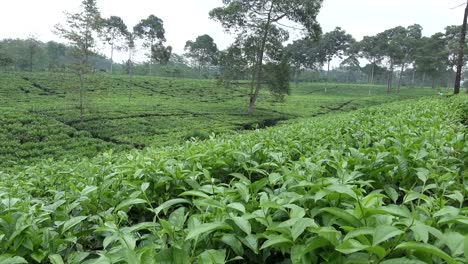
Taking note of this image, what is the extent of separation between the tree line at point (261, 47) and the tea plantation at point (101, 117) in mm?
2279

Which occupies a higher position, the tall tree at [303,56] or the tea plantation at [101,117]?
the tall tree at [303,56]

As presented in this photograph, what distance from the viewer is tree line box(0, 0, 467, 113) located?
18.8m

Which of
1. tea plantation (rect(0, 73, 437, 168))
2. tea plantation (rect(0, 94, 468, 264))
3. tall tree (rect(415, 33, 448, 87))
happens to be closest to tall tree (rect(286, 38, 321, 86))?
tall tree (rect(415, 33, 448, 87))

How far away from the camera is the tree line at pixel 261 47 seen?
1880 centimetres

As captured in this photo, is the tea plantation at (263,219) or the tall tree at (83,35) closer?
the tea plantation at (263,219)

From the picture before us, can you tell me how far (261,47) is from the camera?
2319 centimetres

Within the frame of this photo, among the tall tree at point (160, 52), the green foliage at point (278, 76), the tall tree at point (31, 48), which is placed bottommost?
the green foliage at point (278, 76)

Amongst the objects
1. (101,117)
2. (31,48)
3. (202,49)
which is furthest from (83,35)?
(202,49)

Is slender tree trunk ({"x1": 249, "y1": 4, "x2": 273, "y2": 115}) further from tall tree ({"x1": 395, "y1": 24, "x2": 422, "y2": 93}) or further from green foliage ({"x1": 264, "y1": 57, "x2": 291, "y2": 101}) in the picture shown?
tall tree ({"x1": 395, "y1": 24, "x2": 422, "y2": 93})

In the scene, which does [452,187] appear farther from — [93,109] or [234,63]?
[234,63]

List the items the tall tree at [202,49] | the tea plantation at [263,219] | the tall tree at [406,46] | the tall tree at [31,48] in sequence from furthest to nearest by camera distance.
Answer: the tall tree at [202,49]
the tall tree at [406,46]
the tall tree at [31,48]
the tea plantation at [263,219]

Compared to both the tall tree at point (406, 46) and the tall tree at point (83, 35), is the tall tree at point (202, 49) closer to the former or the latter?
the tall tree at point (406, 46)

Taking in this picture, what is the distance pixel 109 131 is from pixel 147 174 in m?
14.6

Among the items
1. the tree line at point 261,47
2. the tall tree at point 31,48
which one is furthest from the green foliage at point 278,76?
the tall tree at point 31,48
